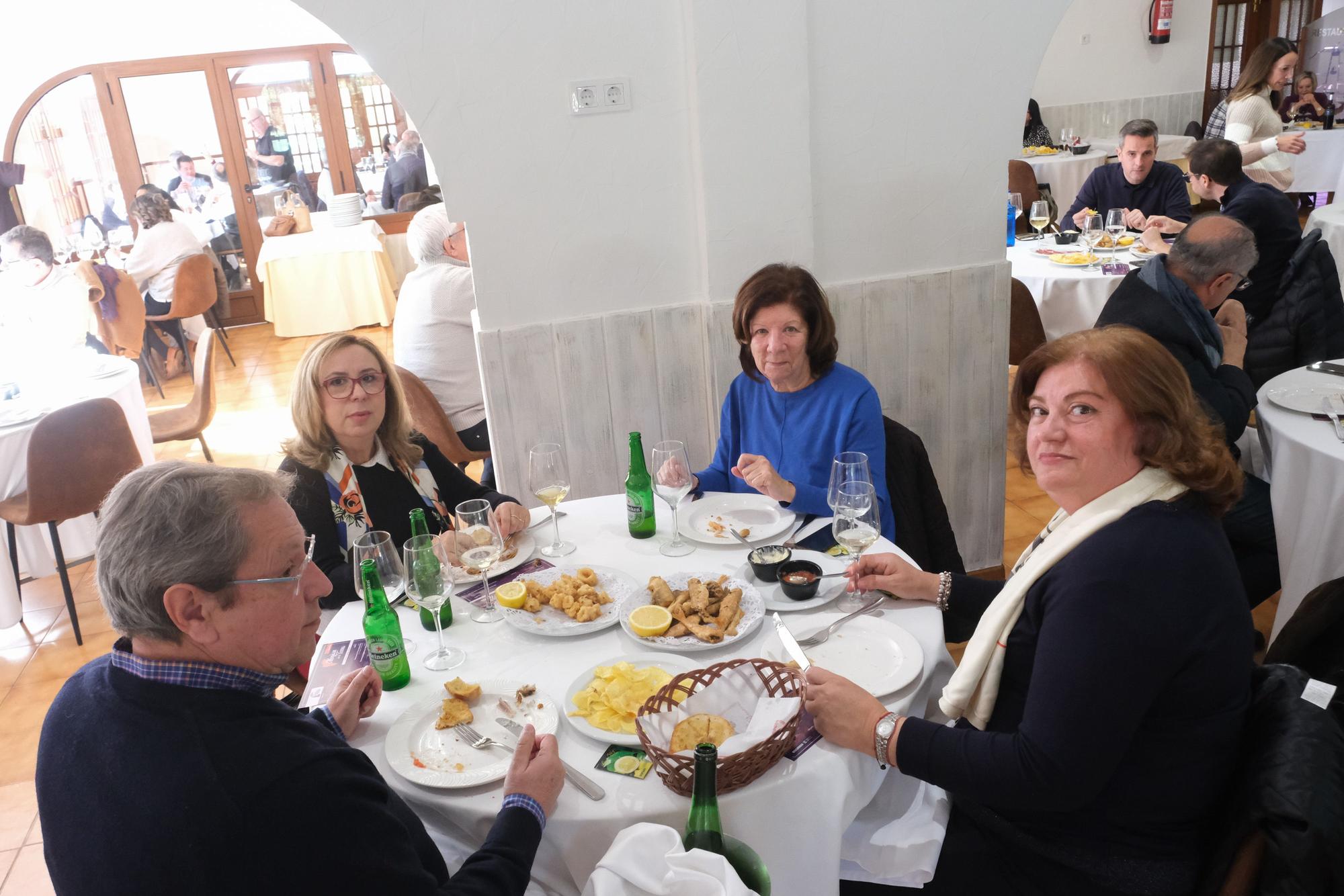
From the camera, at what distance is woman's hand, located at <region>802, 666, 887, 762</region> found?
1.40 meters

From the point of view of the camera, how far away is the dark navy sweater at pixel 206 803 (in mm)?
1047

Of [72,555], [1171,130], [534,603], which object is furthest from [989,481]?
[1171,130]

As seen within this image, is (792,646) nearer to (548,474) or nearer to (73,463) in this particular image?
(548,474)

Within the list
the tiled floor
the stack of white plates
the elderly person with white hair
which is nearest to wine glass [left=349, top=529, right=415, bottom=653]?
the tiled floor

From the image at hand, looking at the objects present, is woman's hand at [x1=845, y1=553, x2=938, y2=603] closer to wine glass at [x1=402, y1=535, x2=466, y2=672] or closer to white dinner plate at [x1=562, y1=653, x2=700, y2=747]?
white dinner plate at [x1=562, y1=653, x2=700, y2=747]

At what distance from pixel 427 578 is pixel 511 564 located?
373 millimetres

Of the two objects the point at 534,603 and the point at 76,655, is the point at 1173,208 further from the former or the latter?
the point at 76,655

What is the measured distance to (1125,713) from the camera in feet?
4.14

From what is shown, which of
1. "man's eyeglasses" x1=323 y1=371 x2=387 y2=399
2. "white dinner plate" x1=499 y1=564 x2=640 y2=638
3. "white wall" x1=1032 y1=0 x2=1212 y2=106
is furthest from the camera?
"white wall" x1=1032 y1=0 x2=1212 y2=106

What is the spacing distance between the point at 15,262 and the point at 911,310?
5020 millimetres

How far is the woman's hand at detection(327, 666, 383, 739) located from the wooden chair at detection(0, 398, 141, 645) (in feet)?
8.13

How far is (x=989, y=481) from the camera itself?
342 centimetres

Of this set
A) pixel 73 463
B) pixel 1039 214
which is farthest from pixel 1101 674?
pixel 1039 214

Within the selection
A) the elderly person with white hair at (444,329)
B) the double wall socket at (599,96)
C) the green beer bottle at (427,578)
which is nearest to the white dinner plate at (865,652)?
the green beer bottle at (427,578)
